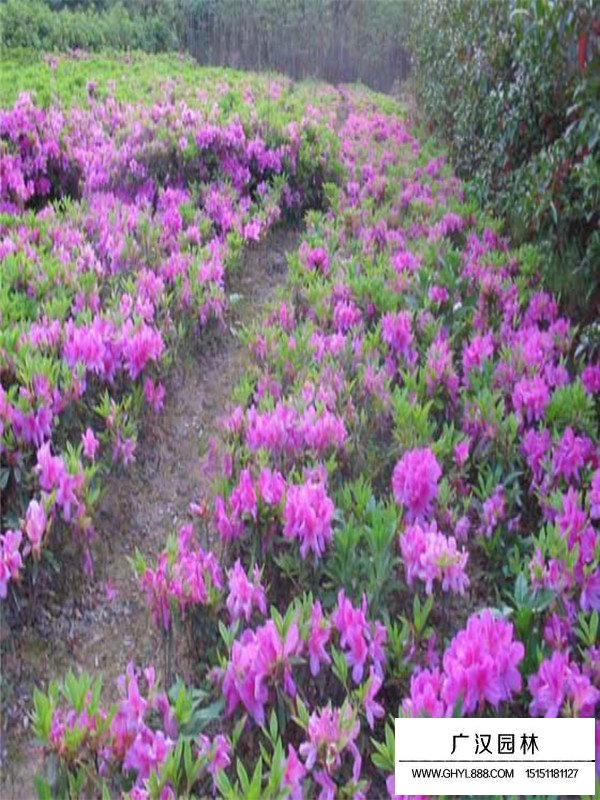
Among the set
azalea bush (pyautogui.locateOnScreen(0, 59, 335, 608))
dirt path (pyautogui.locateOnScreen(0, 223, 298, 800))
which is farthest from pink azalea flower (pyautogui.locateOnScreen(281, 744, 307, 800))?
azalea bush (pyautogui.locateOnScreen(0, 59, 335, 608))

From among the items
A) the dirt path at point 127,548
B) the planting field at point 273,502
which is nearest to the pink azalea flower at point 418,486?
the planting field at point 273,502

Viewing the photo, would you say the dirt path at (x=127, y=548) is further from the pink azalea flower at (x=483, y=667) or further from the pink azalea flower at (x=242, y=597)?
the pink azalea flower at (x=483, y=667)

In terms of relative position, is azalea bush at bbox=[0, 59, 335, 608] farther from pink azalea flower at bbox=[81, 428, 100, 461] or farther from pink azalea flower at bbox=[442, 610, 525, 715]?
pink azalea flower at bbox=[442, 610, 525, 715]

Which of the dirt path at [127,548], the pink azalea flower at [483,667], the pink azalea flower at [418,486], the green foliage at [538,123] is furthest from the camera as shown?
the green foliage at [538,123]

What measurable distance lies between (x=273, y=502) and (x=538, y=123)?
11.8 ft

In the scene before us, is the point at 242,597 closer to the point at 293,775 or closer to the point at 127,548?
the point at 293,775

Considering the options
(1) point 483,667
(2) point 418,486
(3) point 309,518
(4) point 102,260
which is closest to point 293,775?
(1) point 483,667

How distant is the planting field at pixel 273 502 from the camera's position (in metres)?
1.72

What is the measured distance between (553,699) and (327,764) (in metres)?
0.51

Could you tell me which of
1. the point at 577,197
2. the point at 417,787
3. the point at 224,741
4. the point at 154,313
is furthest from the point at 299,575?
the point at 577,197

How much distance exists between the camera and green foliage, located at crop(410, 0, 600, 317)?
3.25 metres

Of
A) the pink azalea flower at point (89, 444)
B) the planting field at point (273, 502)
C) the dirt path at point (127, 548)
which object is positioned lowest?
the dirt path at point (127, 548)

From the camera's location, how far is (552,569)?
6.81ft

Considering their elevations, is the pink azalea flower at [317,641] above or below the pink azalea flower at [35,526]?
below
